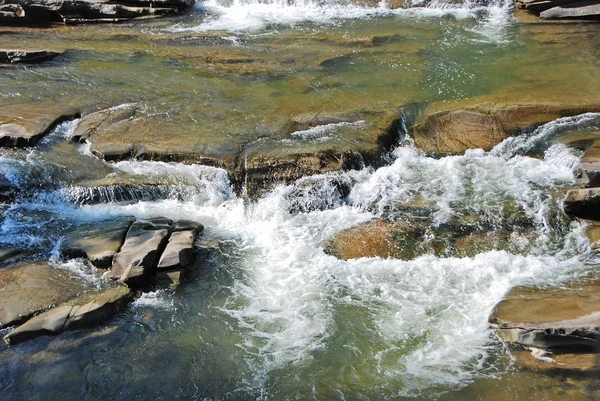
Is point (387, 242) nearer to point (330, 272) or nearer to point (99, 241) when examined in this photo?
point (330, 272)

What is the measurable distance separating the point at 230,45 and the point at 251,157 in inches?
222

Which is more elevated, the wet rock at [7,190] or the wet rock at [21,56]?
the wet rock at [21,56]

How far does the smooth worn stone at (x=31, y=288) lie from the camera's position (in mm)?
6992

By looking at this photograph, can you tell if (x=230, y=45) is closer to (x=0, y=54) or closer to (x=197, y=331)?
(x=0, y=54)

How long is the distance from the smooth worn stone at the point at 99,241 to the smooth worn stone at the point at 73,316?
26.9 inches

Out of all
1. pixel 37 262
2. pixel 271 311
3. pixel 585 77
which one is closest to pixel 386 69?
pixel 585 77

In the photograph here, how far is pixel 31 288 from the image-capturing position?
726 cm

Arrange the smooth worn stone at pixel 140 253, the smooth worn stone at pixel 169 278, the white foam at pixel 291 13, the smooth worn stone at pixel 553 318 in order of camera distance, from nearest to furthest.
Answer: the smooth worn stone at pixel 553 318 → the smooth worn stone at pixel 140 253 → the smooth worn stone at pixel 169 278 → the white foam at pixel 291 13

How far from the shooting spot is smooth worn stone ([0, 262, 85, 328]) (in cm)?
699

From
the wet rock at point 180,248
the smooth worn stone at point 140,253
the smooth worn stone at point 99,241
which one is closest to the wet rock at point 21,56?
the smooth worn stone at point 99,241

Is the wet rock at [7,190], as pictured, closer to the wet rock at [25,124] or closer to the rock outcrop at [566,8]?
the wet rock at [25,124]

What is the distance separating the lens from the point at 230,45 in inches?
546

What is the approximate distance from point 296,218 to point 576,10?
10.0 meters

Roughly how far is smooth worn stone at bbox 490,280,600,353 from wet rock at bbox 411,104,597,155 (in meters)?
3.43
